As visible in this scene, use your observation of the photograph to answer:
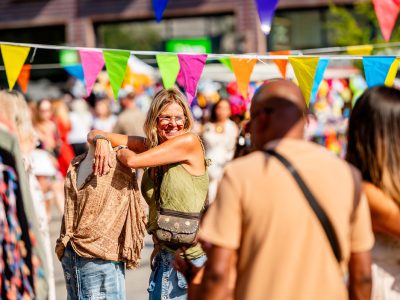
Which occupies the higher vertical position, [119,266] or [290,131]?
[290,131]

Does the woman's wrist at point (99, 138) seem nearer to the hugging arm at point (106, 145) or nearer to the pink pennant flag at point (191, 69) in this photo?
the hugging arm at point (106, 145)

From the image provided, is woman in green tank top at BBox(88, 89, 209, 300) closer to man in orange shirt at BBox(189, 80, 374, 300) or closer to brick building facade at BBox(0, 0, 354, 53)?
man in orange shirt at BBox(189, 80, 374, 300)

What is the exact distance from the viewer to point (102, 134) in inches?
185

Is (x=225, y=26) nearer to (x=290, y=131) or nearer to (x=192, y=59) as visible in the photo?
(x=192, y=59)

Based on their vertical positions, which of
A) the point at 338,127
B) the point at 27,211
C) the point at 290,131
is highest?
the point at 290,131

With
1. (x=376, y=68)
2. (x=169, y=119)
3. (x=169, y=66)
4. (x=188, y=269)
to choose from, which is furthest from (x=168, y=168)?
(x=376, y=68)

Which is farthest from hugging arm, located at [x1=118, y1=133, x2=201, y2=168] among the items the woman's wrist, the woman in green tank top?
the woman's wrist

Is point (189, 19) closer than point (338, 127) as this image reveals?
No

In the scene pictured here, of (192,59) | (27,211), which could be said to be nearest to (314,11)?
(192,59)

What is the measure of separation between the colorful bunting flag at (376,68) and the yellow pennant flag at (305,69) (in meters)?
0.38

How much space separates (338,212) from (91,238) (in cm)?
191

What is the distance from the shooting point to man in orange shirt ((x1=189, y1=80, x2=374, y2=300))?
9.21 ft

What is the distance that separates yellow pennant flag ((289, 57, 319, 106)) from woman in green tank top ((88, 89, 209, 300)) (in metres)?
1.77

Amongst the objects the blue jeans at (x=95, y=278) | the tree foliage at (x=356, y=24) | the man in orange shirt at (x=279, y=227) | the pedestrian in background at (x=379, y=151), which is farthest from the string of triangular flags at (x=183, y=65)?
the tree foliage at (x=356, y=24)
